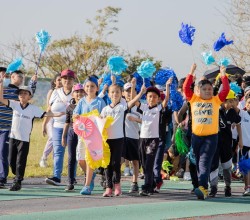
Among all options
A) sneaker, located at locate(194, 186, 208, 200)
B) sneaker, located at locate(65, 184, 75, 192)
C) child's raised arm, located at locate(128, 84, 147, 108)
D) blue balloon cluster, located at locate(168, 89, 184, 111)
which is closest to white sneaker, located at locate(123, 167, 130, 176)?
blue balloon cluster, located at locate(168, 89, 184, 111)

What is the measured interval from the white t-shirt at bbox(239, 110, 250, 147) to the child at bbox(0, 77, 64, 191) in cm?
294

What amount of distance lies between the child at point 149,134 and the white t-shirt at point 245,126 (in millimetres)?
1523

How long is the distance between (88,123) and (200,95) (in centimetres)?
168

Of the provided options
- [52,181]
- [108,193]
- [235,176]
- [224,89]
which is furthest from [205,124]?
[235,176]

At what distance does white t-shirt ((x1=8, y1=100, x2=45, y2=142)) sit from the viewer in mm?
12117

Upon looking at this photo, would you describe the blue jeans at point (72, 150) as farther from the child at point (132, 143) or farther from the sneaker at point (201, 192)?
the sneaker at point (201, 192)

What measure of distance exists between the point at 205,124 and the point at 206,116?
0.37 feet

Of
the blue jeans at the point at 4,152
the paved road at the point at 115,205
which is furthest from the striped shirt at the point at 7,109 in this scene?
the paved road at the point at 115,205

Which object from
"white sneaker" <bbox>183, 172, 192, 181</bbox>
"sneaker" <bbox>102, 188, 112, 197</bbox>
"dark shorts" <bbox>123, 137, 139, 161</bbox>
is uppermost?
"dark shorts" <bbox>123, 137, 139, 161</bbox>

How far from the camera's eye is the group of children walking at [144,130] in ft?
37.2

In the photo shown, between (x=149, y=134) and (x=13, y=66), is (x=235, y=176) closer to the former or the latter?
(x=149, y=134)

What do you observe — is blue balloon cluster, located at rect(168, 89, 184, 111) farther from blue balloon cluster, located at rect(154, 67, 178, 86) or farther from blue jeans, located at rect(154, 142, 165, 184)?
blue jeans, located at rect(154, 142, 165, 184)

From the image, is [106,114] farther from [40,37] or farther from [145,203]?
[40,37]

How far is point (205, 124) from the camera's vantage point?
37.0 feet
